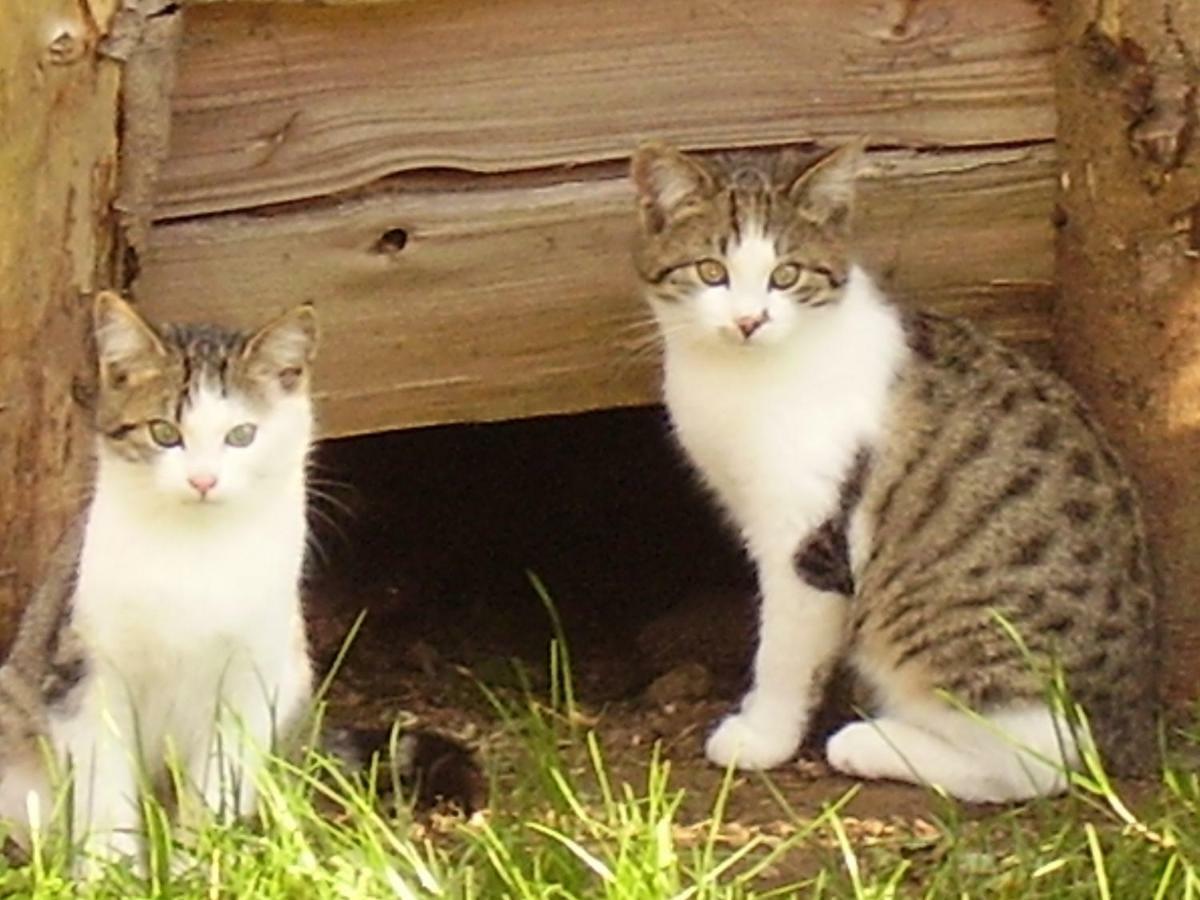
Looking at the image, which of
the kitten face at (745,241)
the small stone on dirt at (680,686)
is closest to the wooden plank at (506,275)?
the kitten face at (745,241)

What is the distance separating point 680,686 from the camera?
13.2 ft

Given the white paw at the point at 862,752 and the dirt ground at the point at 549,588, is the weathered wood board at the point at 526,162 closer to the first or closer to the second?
the dirt ground at the point at 549,588

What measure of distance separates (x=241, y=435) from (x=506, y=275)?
80cm

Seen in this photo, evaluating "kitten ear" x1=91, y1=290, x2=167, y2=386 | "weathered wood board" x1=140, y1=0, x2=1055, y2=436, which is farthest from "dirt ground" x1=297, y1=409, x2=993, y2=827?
"kitten ear" x1=91, y1=290, x2=167, y2=386

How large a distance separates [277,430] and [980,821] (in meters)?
1.05

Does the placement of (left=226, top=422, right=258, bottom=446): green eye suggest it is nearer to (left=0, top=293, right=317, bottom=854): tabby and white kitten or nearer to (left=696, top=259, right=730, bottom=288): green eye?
(left=0, top=293, right=317, bottom=854): tabby and white kitten

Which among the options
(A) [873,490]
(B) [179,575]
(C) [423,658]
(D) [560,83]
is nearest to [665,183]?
(D) [560,83]

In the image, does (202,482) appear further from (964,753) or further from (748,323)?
(964,753)

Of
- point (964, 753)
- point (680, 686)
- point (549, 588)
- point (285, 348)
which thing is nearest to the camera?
point (285, 348)

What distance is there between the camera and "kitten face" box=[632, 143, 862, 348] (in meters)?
3.55

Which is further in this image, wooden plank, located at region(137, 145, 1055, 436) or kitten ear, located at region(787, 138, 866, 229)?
wooden plank, located at region(137, 145, 1055, 436)

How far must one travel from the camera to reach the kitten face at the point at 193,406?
3037mm

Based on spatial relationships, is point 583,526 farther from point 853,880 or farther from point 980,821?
point 853,880

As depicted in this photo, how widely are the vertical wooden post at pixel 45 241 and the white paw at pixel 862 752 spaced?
44.0 inches
